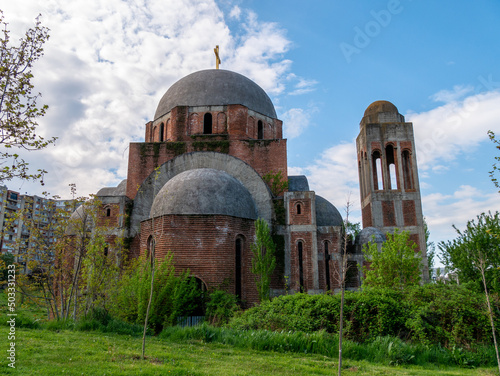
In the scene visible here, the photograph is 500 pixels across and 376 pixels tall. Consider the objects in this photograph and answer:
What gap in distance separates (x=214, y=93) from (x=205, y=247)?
37.0ft

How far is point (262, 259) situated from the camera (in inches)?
607

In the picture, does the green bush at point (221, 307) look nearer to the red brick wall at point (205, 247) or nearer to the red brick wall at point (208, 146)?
the red brick wall at point (205, 247)

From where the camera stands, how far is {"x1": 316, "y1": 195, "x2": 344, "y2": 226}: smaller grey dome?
2161 centimetres

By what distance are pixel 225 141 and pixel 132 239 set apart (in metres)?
6.79

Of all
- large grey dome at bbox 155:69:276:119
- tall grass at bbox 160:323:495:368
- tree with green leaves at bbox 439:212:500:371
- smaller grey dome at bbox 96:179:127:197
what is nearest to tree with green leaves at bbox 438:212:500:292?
tree with green leaves at bbox 439:212:500:371

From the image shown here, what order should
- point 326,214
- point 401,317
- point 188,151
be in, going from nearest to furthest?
point 401,317 < point 188,151 < point 326,214

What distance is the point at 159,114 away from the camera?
2411 centimetres

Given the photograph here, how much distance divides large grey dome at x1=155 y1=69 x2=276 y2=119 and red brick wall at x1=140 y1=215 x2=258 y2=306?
951 centimetres

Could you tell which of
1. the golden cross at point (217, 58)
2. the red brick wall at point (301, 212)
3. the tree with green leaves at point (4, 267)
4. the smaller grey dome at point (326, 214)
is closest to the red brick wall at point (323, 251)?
the red brick wall at point (301, 212)

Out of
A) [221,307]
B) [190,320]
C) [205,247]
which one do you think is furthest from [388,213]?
[190,320]

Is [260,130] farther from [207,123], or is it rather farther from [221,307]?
[221,307]

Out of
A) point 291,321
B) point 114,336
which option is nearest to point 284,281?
point 291,321

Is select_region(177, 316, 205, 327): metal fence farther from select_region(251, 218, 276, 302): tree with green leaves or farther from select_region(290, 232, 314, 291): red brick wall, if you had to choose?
select_region(290, 232, 314, 291): red brick wall

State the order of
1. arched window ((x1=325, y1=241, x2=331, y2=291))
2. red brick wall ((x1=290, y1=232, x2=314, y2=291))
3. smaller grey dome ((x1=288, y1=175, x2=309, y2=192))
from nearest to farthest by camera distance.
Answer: red brick wall ((x1=290, y1=232, x2=314, y2=291)) → arched window ((x1=325, y1=241, x2=331, y2=291)) → smaller grey dome ((x1=288, y1=175, x2=309, y2=192))
